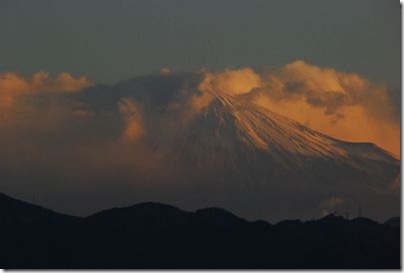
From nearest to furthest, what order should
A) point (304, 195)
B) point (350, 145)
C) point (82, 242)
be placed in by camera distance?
point (350, 145)
point (304, 195)
point (82, 242)

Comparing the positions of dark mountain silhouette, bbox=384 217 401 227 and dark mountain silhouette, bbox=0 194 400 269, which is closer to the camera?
dark mountain silhouette, bbox=384 217 401 227

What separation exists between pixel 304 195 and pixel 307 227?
8.34m

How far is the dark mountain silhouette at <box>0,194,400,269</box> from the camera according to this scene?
5316cm

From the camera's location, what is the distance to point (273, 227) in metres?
62.6

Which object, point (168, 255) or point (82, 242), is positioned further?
point (82, 242)

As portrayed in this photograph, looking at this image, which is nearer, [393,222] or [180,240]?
[393,222]

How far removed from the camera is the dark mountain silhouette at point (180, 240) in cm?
5316

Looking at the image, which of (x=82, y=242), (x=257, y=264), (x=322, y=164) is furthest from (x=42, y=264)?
(x=322, y=164)

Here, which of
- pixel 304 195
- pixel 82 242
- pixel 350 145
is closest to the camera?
pixel 350 145

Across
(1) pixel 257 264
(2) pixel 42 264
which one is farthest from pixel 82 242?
(1) pixel 257 264

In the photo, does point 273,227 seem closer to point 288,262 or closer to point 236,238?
point 236,238

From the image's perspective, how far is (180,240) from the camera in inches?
2378

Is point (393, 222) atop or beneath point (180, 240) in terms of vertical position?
beneath

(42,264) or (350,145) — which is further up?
(350,145)
